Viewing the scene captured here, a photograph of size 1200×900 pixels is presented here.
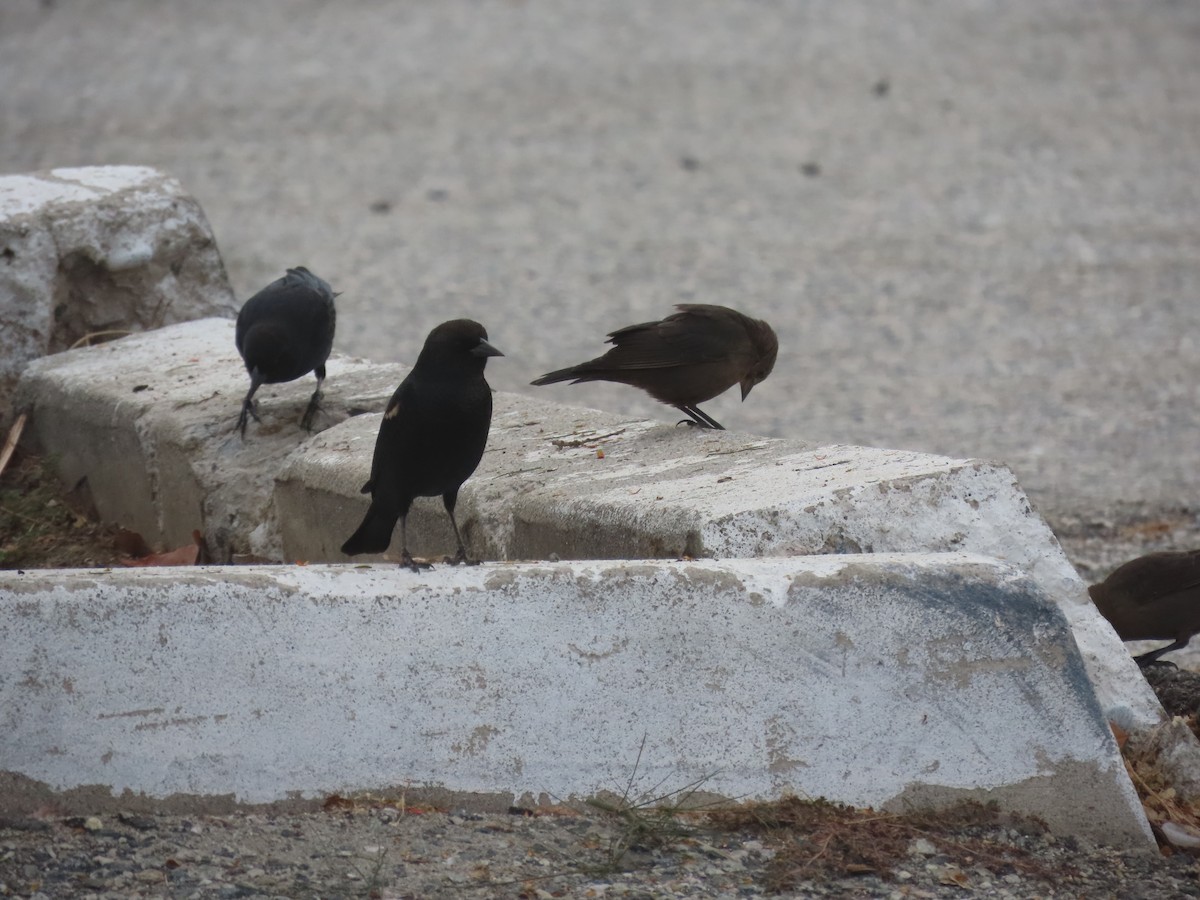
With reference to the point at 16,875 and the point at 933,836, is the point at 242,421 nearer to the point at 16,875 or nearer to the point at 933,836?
the point at 16,875

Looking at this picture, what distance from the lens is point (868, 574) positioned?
3240 millimetres

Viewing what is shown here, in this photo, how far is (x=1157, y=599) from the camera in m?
4.57

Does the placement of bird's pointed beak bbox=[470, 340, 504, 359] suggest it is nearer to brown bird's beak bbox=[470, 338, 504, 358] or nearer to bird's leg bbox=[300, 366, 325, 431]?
brown bird's beak bbox=[470, 338, 504, 358]

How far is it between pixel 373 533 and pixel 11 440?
2434 mm

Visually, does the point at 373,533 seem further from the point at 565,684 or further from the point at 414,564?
the point at 565,684

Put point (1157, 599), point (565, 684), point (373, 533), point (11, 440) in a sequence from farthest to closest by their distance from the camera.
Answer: point (11, 440)
point (1157, 599)
point (373, 533)
point (565, 684)

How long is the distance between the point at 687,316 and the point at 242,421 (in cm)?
150

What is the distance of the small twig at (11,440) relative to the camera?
5688 mm

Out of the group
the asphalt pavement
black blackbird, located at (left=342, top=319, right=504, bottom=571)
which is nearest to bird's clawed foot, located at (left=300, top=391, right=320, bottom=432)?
black blackbird, located at (left=342, top=319, right=504, bottom=571)

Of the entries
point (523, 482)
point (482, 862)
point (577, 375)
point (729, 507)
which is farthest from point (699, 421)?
point (482, 862)

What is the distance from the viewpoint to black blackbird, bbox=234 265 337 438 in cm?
512

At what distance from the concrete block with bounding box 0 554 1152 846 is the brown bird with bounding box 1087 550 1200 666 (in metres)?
1.45

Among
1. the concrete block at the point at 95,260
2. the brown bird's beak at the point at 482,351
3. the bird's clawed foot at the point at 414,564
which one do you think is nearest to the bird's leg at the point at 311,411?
the concrete block at the point at 95,260

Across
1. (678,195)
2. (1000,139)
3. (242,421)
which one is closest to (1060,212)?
(1000,139)
